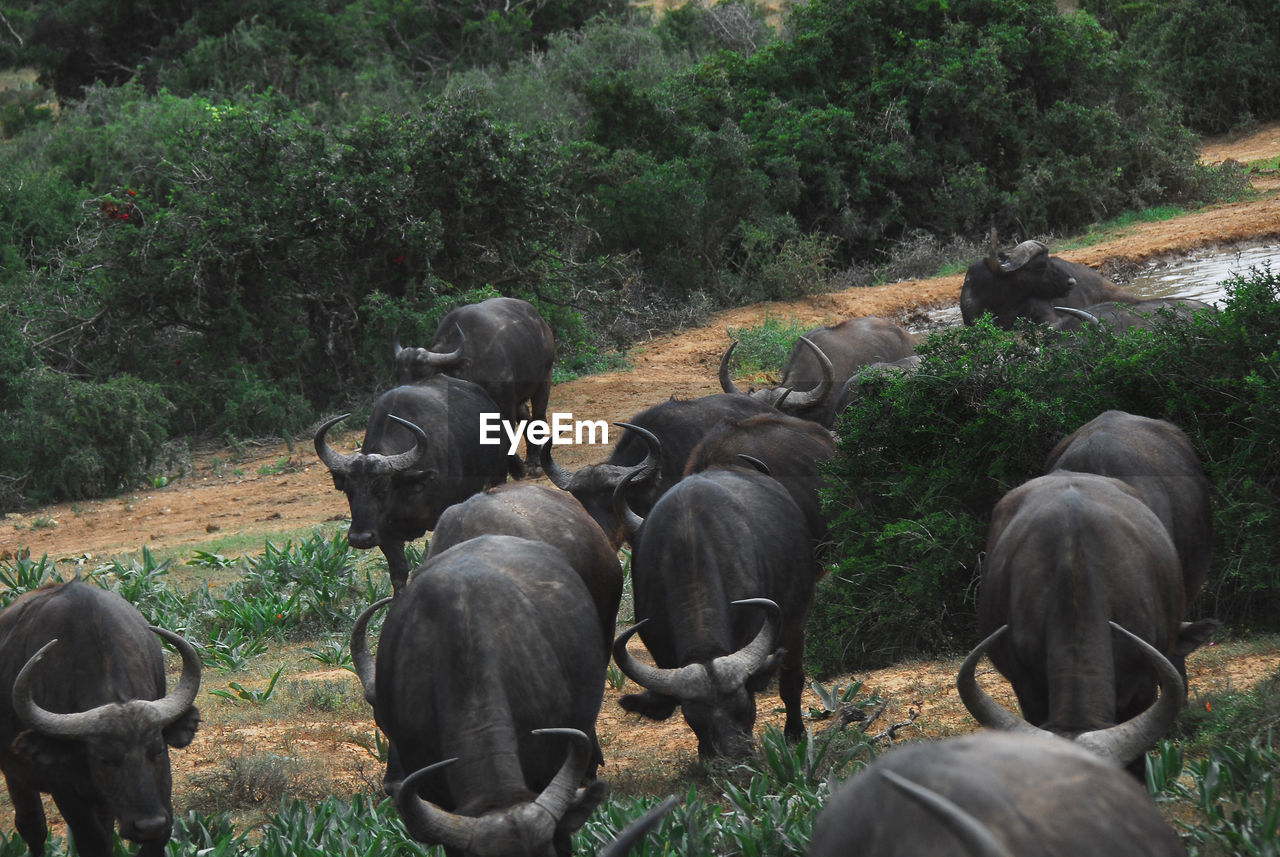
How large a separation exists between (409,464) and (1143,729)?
24.2 ft

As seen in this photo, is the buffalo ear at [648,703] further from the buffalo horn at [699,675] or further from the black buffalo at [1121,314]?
the black buffalo at [1121,314]

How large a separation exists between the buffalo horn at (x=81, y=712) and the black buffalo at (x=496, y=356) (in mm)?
7111

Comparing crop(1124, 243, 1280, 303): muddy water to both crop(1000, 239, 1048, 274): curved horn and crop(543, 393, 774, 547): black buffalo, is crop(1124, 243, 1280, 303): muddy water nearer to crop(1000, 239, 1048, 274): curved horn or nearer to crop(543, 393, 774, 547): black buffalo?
crop(1000, 239, 1048, 274): curved horn

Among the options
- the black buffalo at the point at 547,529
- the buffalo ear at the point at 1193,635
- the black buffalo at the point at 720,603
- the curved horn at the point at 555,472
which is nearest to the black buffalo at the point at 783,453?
the black buffalo at the point at 720,603

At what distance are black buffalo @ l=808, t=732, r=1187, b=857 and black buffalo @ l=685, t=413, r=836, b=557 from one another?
5787 mm

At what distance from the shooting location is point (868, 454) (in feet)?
30.7

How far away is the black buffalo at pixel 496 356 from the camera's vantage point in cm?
1355

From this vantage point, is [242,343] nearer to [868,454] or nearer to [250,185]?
[250,185]

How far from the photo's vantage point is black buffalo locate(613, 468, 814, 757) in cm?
679

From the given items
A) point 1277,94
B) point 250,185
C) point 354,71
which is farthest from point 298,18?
point 1277,94

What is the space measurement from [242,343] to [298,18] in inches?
538

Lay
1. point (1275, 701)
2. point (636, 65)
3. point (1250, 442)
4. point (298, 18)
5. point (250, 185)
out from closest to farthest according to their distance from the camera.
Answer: point (1275, 701), point (1250, 442), point (250, 185), point (636, 65), point (298, 18)

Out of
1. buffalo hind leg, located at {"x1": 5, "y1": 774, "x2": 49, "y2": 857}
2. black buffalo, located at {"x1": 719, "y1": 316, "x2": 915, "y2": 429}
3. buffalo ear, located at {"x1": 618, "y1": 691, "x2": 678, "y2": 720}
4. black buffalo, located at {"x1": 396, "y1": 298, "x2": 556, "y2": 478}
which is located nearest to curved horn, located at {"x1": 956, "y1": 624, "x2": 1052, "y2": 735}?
buffalo ear, located at {"x1": 618, "y1": 691, "x2": 678, "y2": 720}

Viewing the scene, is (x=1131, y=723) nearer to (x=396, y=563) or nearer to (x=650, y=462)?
(x=650, y=462)
